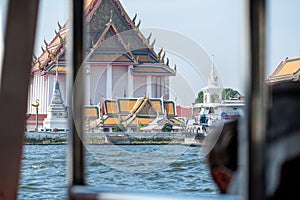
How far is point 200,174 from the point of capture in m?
11.1

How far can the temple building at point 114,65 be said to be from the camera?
40.5 ft

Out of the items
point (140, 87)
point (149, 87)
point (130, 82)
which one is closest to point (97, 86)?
point (130, 82)

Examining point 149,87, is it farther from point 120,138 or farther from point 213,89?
point 120,138

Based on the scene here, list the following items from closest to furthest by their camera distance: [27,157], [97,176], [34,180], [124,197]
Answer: [124,197]
[34,180]
[97,176]
[27,157]

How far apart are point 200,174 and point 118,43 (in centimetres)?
399

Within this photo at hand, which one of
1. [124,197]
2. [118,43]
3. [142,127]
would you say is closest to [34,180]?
[142,127]

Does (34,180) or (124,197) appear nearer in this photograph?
(124,197)

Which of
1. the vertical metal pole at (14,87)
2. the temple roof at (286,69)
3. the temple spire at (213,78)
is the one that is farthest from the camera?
the temple spire at (213,78)

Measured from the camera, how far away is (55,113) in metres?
12.5

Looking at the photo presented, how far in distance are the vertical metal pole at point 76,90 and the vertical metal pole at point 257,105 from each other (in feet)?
1.08

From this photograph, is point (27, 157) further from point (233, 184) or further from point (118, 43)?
point (233, 184)

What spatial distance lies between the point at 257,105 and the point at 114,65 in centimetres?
1237

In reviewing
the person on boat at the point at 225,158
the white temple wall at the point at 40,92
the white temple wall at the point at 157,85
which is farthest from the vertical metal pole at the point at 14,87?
the white temple wall at the point at 40,92

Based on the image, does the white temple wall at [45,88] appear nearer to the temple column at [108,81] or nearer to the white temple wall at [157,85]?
the temple column at [108,81]
